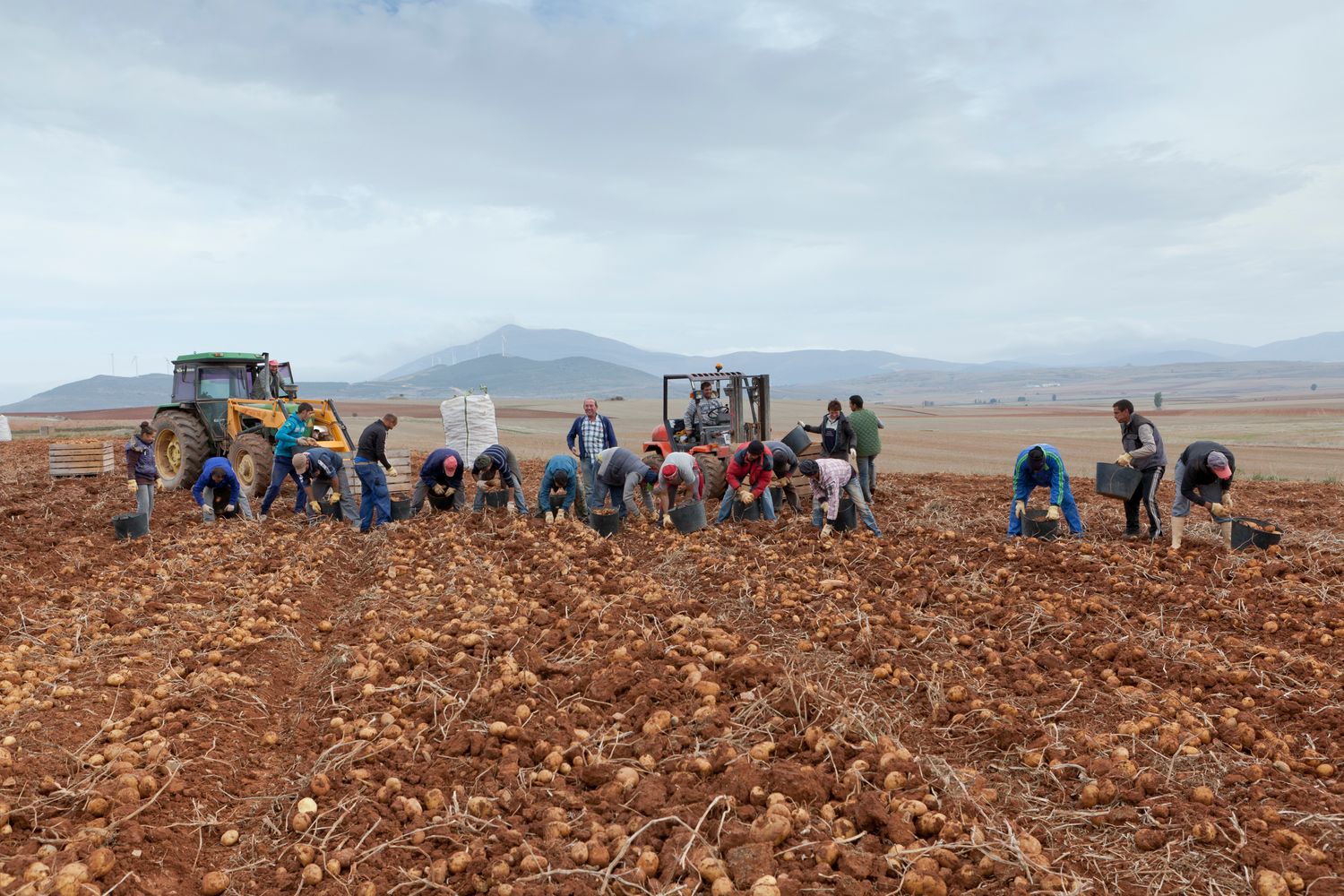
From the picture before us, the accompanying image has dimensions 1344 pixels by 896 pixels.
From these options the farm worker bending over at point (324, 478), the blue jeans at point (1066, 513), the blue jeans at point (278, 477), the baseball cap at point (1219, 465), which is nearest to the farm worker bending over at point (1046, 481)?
the blue jeans at point (1066, 513)

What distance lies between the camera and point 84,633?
5.76m

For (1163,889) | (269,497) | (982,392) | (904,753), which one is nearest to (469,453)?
(269,497)

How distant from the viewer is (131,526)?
9.04m

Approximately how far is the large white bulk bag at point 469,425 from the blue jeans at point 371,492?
11.6ft

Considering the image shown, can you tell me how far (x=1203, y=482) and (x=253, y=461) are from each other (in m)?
10.6

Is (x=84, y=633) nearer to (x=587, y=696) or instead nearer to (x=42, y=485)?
(x=587, y=696)

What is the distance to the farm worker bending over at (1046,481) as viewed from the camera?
775cm

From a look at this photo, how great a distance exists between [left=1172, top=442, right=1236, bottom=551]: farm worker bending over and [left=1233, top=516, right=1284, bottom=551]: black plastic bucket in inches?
2.4

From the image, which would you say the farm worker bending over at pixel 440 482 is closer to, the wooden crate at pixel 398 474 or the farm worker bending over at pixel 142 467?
the wooden crate at pixel 398 474

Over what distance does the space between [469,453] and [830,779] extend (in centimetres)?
1026

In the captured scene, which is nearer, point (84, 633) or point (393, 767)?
point (393, 767)

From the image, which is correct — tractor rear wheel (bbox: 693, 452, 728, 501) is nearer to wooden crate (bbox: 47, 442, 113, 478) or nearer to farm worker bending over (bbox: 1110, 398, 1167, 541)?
farm worker bending over (bbox: 1110, 398, 1167, 541)

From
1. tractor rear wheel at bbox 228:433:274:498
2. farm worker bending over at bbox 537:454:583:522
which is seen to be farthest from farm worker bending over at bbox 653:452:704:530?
tractor rear wheel at bbox 228:433:274:498

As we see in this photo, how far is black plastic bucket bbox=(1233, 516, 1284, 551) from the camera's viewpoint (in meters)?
7.33
